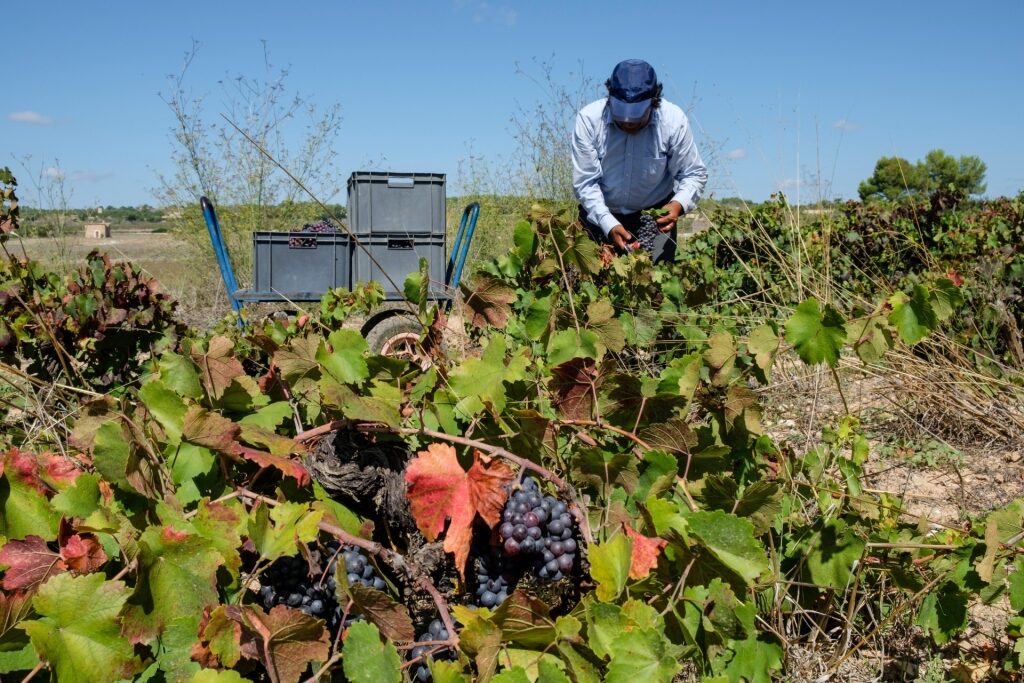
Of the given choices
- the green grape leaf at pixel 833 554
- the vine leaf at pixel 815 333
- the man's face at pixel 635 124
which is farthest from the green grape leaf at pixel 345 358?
the man's face at pixel 635 124

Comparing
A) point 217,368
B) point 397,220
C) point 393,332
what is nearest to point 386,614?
point 217,368

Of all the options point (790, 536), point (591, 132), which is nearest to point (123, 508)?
point (790, 536)

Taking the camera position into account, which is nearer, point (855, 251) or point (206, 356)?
point (206, 356)

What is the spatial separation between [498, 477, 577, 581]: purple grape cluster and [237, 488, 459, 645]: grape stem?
0.45ft

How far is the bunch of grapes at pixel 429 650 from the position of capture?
1.44 metres

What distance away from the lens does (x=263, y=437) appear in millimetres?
1494

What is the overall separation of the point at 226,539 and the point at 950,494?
2.56 metres

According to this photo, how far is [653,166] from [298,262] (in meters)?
2.13

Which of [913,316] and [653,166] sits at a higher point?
[653,166]

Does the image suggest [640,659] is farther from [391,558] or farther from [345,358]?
[345,358]

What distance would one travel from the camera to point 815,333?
1.58 metres

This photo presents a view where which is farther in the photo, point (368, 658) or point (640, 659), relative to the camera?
point (368, 658)

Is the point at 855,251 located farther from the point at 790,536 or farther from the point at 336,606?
the point at 336,606

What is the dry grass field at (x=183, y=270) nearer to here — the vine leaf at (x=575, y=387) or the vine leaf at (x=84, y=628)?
the vine leaf at (x=575, y=387)
